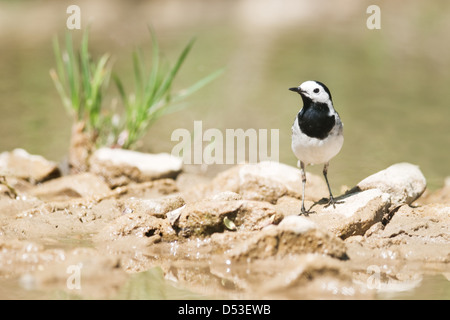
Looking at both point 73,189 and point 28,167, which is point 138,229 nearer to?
point 73,189

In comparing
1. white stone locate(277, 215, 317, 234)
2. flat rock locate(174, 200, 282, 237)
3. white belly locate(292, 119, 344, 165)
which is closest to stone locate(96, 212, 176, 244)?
flat rock locate(174, 200, 282, 237)

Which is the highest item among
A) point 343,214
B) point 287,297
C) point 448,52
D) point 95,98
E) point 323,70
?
point 448,52

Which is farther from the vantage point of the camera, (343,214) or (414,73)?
(414,73)

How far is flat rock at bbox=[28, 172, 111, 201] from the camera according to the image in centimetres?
631

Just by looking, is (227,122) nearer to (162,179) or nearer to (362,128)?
(362,128)

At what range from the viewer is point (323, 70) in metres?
12.7

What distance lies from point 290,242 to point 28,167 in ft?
11.5

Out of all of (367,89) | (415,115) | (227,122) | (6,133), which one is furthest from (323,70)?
(6,133)

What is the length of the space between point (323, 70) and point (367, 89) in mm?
1299

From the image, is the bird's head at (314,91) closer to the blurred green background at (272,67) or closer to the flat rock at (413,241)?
the flat rock at (413,241)

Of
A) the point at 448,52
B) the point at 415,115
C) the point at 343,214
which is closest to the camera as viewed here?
the point at 343,214

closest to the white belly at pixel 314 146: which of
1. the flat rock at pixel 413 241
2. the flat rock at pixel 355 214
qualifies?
the flat rock at pixel 355 214

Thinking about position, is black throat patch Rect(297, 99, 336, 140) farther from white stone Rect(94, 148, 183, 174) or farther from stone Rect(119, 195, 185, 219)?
white stone Rect(94, 148, 183, 174)

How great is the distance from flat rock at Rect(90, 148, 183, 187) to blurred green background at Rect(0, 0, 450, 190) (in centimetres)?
127
